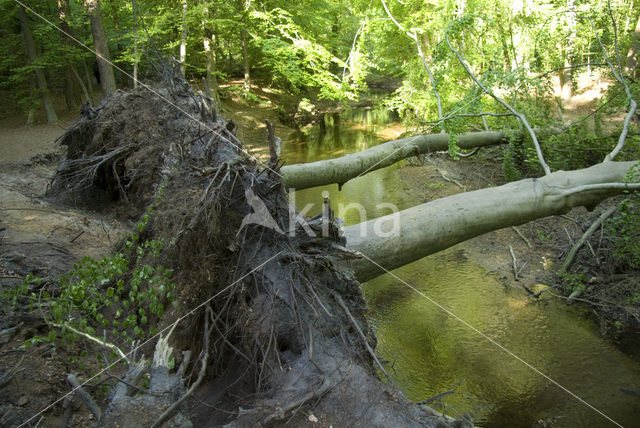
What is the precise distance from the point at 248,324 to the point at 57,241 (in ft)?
11.6

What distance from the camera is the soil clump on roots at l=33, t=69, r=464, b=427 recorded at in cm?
188

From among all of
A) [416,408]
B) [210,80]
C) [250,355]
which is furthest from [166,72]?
[210,80]

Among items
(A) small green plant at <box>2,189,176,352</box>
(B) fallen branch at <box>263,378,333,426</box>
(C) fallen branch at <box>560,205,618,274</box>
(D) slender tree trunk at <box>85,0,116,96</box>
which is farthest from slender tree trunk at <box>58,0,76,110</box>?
(C) fallen branch at <box>560,205,618,274</box>

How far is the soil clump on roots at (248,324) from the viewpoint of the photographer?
1876mm

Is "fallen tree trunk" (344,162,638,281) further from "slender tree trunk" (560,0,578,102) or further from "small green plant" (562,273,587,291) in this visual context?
"slender tree trunk" (560,0,578,102)

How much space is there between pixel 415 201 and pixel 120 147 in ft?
21.4

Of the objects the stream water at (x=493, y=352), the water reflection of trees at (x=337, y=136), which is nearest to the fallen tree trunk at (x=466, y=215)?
the stream water at (x=493, y=352)

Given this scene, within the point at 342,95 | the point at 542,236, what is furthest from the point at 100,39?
the point at 542,236

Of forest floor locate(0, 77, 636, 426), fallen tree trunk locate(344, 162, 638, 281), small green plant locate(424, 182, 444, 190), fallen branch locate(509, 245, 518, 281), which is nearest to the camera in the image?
forest floor locate(0, 77, 636, 426)

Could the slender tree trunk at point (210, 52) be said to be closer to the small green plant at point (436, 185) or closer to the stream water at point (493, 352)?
the small green plant at point (436, 185)

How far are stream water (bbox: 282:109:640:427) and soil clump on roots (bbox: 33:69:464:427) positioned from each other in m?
2.03

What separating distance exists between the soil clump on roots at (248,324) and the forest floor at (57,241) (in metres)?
0.47

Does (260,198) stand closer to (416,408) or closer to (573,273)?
(416,408)

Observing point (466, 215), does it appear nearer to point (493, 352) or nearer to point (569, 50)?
point (493, 352)
